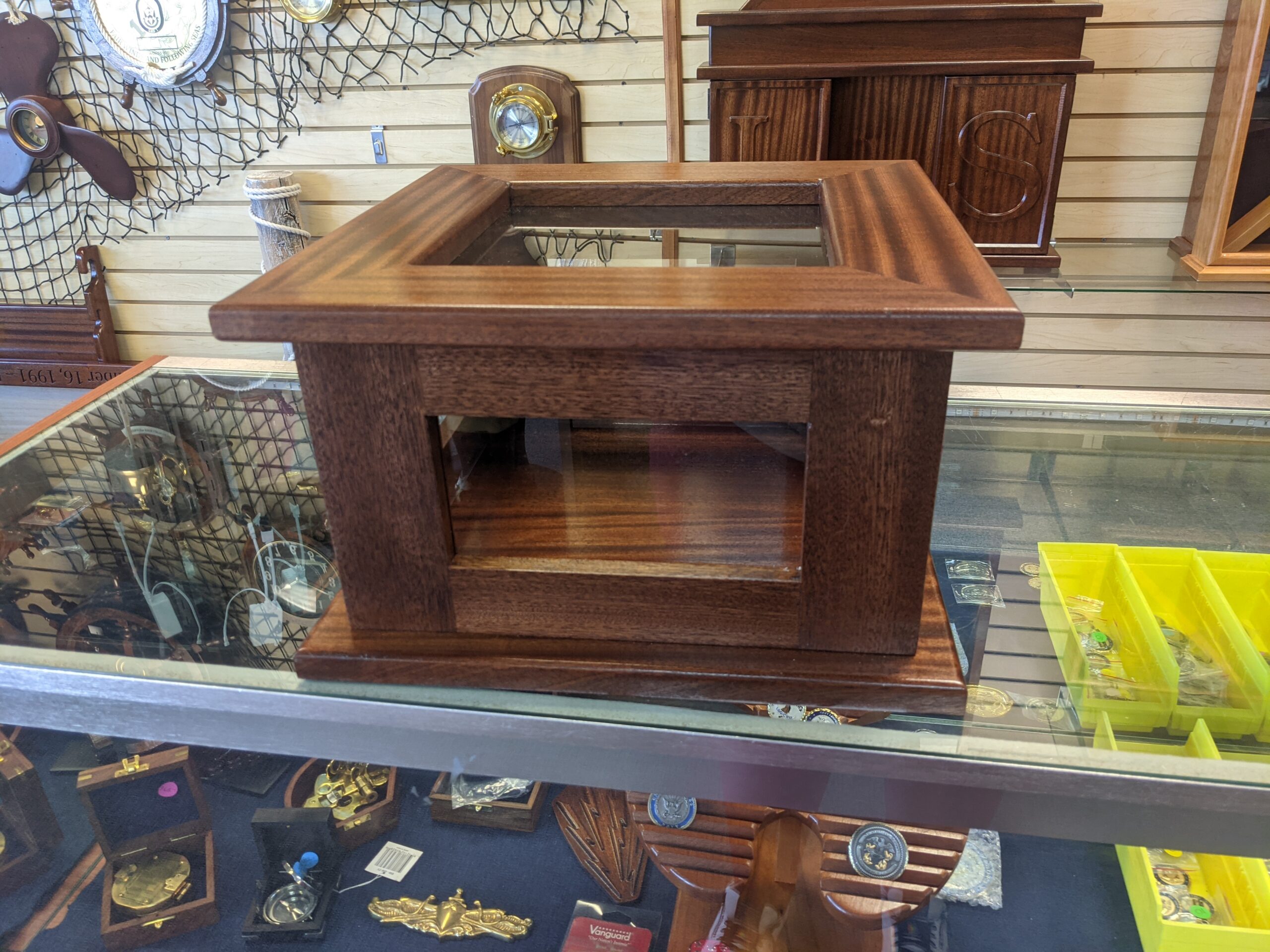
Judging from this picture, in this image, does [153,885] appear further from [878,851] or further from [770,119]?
[770,119]

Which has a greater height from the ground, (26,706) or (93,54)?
(93,54)

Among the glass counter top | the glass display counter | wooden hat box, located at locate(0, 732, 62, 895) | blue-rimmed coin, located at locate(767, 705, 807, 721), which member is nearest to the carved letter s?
the glass counter top

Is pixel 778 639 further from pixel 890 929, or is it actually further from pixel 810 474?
pixel 890 929

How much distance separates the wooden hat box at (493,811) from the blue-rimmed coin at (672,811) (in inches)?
3.7

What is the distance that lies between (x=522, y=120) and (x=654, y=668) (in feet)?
6.05

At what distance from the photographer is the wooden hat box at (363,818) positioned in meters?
0.80

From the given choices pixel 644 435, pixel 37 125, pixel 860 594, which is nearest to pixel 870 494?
pixel 860 594

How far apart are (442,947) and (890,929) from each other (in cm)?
38

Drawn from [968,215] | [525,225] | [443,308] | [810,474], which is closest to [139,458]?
[525,225]

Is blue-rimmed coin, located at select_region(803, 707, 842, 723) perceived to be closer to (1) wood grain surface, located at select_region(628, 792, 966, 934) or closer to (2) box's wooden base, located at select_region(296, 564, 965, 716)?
(2) box's wooden base, located at select_region(296, 564, 965, 716)

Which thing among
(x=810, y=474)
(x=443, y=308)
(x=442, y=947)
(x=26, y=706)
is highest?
(x=443, y=308)

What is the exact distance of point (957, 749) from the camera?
60 cm

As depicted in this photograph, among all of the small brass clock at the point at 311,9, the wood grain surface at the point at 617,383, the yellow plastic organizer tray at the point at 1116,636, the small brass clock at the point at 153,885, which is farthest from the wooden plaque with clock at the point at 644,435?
the small brass clock at the point at 311,9

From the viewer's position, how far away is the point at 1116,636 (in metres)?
0.71
